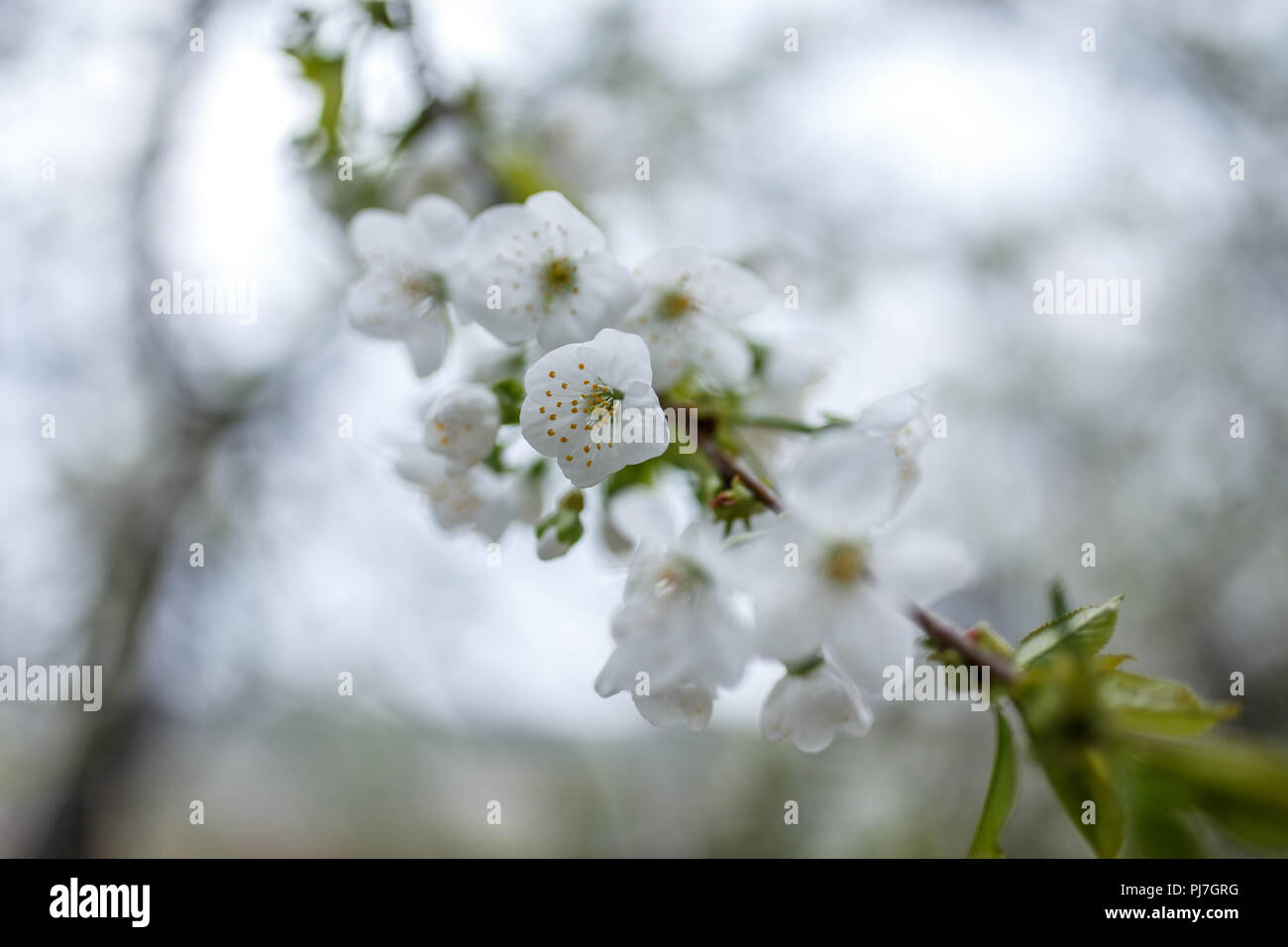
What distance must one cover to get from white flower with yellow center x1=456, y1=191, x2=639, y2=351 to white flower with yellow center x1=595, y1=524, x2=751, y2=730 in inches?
7.7

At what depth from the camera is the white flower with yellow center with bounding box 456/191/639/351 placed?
0.63m

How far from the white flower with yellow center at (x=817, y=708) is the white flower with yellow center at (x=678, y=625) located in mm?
57

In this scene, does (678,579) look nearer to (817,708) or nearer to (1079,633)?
(817,708)

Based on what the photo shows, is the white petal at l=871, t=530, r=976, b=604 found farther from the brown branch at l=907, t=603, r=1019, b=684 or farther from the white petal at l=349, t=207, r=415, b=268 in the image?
the white petal at l=349, t=207, r=415, b=268

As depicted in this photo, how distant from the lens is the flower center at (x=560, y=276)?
2.10ft

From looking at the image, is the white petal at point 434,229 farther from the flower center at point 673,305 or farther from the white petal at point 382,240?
the flower center at point 673,305

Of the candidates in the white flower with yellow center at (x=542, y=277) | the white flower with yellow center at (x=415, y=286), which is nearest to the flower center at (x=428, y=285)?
the white flower with yellow center at (x=415, y=286)

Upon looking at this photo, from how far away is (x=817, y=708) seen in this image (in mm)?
582

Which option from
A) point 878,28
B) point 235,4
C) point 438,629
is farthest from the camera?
point 438,629

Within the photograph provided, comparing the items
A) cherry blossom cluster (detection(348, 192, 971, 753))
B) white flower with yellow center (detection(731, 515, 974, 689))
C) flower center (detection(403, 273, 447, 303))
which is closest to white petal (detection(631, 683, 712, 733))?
cherry blossom cluster (detection(348, 192, 971, 753))

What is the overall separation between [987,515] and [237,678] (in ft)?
10.4

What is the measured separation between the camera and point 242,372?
2791 mm
